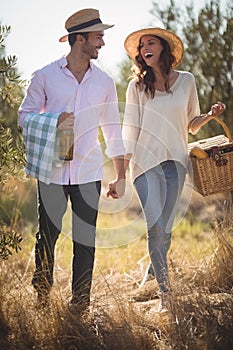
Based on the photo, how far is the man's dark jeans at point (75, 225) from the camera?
15.2 feet

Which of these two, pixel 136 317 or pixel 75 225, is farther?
pixel 75 225

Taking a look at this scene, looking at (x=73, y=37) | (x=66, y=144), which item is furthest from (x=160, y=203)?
(x=73, y=37)

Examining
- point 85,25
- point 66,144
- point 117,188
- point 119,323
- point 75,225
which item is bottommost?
point 119,323

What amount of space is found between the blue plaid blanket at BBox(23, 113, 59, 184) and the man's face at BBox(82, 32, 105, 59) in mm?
437

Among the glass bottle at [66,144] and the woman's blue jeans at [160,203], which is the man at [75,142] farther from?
the woman's blue jeans at [160,203]

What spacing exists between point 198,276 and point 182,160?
0.79 m

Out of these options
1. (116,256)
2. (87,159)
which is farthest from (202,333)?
(116,256)

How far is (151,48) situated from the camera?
504cm

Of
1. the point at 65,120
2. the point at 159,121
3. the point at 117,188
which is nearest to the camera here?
the point at 65,120

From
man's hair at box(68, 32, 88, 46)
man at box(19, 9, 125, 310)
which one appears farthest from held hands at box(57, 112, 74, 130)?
man's hair at box(68, 32, 88, 46)

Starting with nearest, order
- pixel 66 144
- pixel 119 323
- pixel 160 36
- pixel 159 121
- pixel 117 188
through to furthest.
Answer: pixel 119 323
pixel 66 144
pixel 117 188
pixel 159 121
pixel 160 36

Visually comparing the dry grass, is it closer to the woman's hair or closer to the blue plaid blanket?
the blue plaid blanket

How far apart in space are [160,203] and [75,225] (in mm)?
594

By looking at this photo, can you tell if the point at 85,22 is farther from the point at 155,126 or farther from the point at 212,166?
the point at 212,166
